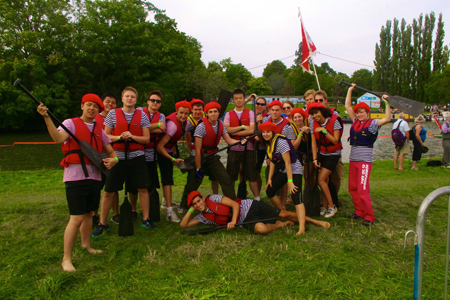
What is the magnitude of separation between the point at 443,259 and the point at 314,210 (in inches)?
79.1

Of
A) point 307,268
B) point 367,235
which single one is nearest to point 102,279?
point 307,268

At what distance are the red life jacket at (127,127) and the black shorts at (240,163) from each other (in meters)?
1.81

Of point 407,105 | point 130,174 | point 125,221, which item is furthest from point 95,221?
point 407,105

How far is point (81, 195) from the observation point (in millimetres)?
3584

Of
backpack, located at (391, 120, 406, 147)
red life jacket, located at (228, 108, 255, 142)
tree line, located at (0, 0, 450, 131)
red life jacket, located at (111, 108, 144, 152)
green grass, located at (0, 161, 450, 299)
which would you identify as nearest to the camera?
green grass, located at (0, 161, 450, 299)

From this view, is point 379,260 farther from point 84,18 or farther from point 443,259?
point 84,18

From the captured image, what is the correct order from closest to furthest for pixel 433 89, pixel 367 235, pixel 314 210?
pixel 367 235 < pixel 314 210 < pixel 433 89

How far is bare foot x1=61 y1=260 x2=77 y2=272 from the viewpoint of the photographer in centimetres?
347

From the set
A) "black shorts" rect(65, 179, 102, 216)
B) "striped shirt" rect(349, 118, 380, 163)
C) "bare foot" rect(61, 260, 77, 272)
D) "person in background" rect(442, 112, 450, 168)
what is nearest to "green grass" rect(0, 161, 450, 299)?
"bare foot" rect(61, 260, 77, 272)

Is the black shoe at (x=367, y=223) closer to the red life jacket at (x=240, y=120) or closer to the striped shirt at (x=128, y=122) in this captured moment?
the red life jacket at (x=240, y=120)

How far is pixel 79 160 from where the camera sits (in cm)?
357

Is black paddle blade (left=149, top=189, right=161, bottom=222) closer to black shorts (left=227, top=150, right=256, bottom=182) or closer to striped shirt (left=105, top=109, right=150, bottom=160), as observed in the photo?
striped shirt (left=105, top=109, right=150, bottom=160)

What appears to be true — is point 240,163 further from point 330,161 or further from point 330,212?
point 330,212

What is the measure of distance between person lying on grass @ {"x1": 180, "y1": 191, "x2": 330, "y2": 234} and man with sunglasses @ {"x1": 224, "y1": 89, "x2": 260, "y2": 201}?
3.27 ft
